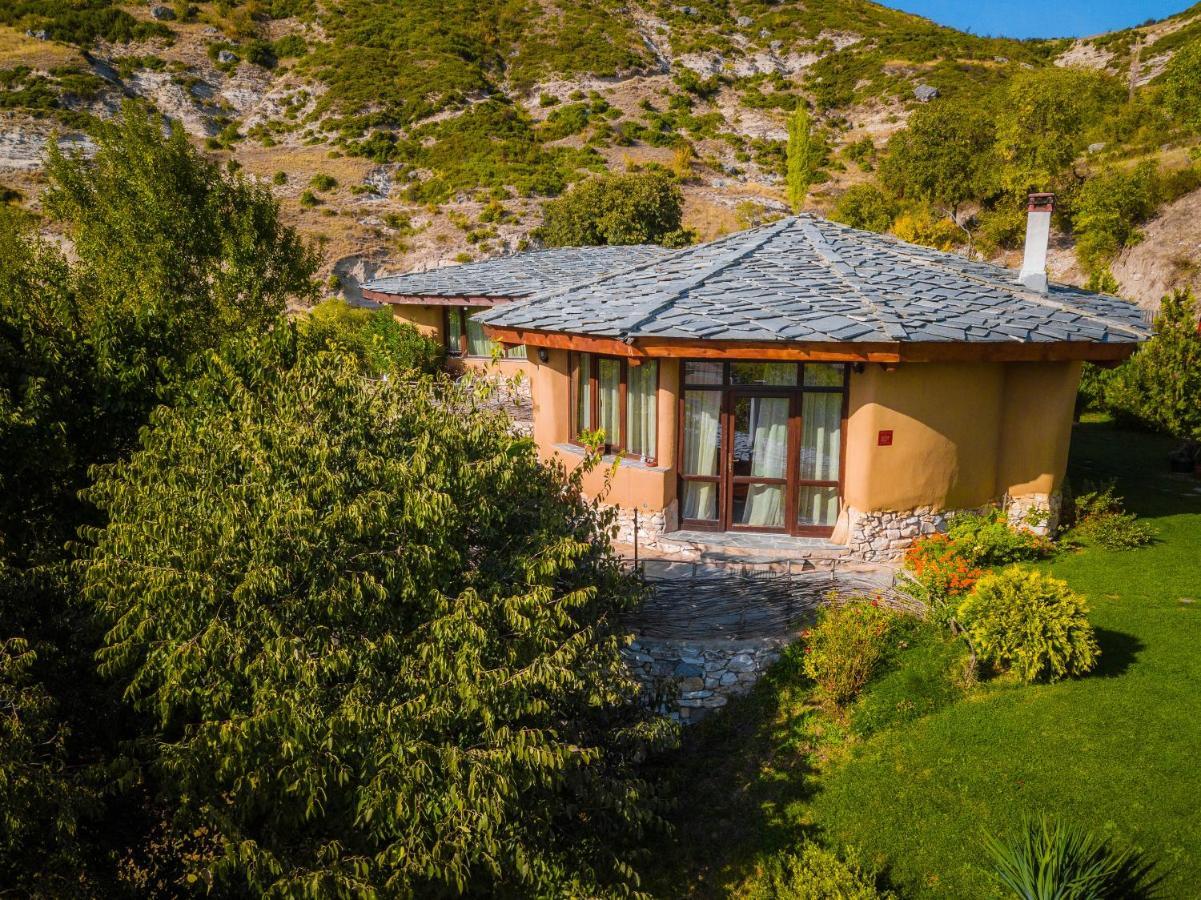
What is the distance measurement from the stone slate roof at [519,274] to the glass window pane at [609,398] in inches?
338

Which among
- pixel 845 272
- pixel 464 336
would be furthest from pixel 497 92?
pixel 845 272

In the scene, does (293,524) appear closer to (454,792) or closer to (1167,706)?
(454,792)

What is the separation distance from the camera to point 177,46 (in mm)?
60250

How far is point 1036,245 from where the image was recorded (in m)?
13.2

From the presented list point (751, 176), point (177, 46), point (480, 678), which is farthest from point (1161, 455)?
point (177, 46)

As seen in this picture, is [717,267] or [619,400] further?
[717,267]

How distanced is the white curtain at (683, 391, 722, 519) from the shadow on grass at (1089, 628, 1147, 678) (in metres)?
5.56

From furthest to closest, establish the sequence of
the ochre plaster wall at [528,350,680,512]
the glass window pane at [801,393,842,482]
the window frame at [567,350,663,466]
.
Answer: the window frame at [567,350,663,466]
the ochre plaster wall at [528,350,680,512]
the glass window pane at [801,393,842,482]

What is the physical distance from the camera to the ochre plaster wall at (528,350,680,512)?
11.8 metres

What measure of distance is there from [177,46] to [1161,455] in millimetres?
72744

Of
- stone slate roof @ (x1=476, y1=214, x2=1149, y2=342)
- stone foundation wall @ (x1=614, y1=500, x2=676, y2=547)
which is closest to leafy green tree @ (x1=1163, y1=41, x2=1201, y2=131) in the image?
stone slate roof @ (x1=476, y1=214, x2=1149, y2=342)

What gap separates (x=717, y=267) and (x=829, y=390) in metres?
3.48

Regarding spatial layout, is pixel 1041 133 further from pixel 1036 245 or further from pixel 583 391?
pixel 583 391

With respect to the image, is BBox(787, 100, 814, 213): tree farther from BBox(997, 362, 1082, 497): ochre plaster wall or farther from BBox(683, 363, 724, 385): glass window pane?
BBox(683, 363, 724, 385): glass window pane
